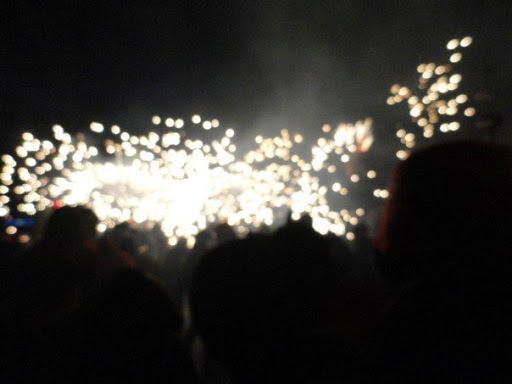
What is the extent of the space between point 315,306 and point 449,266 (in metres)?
0.68

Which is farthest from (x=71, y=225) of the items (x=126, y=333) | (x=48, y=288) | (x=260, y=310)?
(x=260, y=310)

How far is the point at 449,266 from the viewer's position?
3.08 ft

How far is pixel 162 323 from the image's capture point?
1988 millimetres

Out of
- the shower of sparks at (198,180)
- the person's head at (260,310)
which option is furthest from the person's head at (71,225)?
the shower of sparks at (198,180)

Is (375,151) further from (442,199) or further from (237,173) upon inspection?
(442,199)

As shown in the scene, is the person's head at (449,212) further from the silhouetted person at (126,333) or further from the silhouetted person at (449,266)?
the silhouetted person at (126,333)

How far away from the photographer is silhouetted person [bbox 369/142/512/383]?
80 cm

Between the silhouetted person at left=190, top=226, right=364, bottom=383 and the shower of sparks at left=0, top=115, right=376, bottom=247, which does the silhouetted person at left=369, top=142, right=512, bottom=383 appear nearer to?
the silhouetted person at left=190, top=226, right=364, bottom=383

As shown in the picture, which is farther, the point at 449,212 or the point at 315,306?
the point at 315,306

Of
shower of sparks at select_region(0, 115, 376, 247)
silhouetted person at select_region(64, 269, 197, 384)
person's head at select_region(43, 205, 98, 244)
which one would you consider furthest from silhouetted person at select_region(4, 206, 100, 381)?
shower of sparks at select_region(0, 115, 376, 247)

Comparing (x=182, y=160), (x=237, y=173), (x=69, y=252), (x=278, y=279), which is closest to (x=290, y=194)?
(x=237, y=173)

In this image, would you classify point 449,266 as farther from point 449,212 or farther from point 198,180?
point 198,180

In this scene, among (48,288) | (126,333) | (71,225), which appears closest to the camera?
(126,333)

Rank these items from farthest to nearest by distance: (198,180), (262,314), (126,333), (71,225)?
(198,180), (71,225), (126,333), (262,314)
